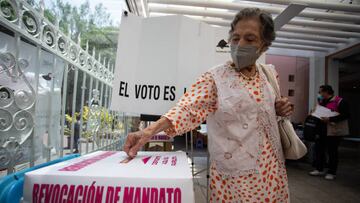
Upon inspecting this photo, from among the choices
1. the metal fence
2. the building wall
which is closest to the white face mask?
the metal fence

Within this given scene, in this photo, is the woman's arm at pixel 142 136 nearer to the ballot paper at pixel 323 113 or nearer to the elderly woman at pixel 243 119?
the elderly woman at pixel 243 119

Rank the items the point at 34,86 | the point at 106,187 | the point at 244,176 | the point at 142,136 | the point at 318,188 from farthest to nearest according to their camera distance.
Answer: the point at 318,188 → the point at 34,86 → the point at 244,176 → the point at 142,136 → the point at 106,187

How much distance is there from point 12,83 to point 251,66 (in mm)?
1123

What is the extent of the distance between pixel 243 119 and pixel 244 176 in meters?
0.21

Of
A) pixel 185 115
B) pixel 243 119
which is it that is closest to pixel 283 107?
pixel 243 119

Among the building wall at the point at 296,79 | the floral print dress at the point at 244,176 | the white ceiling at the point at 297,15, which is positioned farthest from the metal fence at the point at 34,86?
the building wall at the point at 296,79

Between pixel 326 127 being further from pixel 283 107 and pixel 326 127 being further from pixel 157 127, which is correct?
pixel 157 127

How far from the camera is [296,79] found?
6.50 meters

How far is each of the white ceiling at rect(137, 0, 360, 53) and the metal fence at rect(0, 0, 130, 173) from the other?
1.44 meters

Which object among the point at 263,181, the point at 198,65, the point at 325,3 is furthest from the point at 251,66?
the point at 325,3

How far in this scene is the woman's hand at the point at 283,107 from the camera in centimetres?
89

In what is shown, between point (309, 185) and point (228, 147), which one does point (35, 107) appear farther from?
point (309, 185)

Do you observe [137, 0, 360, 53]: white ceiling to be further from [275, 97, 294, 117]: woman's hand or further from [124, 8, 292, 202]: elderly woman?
[275, 97, 294, 117]: woman's hand

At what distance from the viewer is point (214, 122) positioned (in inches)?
35.1
